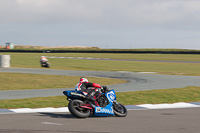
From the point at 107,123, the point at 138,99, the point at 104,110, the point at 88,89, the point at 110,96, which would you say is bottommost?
the point at 138,99

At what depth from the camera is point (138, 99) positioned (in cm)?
1527

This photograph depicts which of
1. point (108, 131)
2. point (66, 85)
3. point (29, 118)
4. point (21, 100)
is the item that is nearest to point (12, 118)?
point (29, 118)

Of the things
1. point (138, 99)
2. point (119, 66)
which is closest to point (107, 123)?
point (138, 99)

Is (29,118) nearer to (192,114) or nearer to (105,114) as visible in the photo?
(105,114)

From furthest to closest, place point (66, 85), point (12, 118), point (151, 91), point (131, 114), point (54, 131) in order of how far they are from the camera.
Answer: point (66, 85) < point (151, 91) < point (131, 114) < point (12, 118) < point (54, 131)

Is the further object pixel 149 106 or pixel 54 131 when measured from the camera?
pixel 149 106

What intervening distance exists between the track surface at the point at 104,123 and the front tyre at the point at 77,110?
0.49 ft

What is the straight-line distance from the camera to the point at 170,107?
13.5 metres

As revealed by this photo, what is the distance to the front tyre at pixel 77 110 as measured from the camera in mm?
10031

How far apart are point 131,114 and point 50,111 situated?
2650 mm

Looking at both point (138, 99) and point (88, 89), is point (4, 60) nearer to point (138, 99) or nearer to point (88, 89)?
point (138, 99)

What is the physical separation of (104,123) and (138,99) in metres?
5.82


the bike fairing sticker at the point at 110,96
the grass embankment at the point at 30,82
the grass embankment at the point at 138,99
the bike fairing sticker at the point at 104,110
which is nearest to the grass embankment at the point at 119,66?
the grass embankment at the point at 30,82

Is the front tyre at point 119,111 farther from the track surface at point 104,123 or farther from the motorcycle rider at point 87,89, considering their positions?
the motorcycle rider at point 87,89
